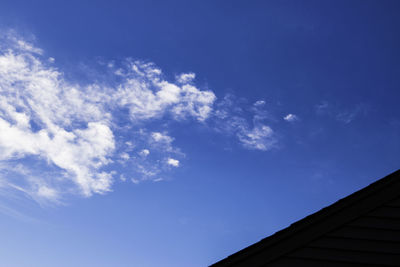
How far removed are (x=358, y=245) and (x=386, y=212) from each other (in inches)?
25.9

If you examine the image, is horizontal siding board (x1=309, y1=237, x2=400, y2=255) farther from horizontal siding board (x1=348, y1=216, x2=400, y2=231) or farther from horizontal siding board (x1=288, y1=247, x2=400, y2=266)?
horizontal siding board (x1=348, y1=216, x2=400, y2=231)

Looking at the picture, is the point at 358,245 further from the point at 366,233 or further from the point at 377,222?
the point at 377,222

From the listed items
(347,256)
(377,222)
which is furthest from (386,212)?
(347,256)

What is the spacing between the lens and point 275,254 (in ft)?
11.9

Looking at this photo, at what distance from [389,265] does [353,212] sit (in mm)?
713

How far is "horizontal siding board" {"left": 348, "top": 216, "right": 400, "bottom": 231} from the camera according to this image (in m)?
3.59

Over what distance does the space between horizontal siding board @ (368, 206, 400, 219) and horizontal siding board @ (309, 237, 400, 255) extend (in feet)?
1.23

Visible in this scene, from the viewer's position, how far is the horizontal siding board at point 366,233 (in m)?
3.50

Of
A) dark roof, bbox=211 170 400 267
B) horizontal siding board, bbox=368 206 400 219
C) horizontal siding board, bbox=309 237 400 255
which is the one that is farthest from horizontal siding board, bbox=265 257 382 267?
horizontal siding board, bbox=368 206 400 219

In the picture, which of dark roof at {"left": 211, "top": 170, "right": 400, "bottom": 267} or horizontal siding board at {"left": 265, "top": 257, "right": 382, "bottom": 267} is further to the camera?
dark roof at {"left": 211, "top": 170, "right": 400, "bottom": 267}

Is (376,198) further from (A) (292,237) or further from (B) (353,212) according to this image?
(A) (292,237)

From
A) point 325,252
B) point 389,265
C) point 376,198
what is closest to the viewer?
point 389,265

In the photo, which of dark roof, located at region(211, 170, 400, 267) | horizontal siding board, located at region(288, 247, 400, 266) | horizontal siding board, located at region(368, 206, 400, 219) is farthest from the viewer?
horizontal siding board, located at region(368, 206, 400, 219)

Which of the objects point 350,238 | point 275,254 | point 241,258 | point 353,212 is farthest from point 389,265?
point 241,258
